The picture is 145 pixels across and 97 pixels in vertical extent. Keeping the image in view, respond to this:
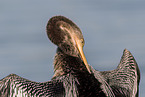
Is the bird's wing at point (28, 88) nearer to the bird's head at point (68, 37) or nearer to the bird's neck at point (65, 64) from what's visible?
the bird's neck at point (65, 64)

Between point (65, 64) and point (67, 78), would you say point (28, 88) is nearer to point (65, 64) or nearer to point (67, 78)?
point (67, 78)

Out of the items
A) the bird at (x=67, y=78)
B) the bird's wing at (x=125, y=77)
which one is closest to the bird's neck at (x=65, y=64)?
the bird at (x=67, y=78)

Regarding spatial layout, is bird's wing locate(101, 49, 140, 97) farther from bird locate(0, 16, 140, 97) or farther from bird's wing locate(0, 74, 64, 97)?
bird's wing locate(0, 74, 64, 97)

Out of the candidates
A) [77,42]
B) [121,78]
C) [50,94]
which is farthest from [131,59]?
[50,94]

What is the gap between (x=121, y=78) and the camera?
1105 centimetres

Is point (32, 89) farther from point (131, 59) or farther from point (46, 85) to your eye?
point (131, 59)

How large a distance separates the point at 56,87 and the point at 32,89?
51cm

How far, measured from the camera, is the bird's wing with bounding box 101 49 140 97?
10.6 meters

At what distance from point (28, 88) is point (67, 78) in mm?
896

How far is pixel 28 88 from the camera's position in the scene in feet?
31.1

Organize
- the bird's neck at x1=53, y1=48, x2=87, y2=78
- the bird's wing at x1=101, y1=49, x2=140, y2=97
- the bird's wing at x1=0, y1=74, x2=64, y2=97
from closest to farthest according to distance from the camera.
→ the bird's wing at x1=0, y1=74, x2=64, y2=97, the bird's neck at x1=53, y1=48, x2=87, y2=78, the bird's wing at x1=101, y1=49, x2=140, y2=97

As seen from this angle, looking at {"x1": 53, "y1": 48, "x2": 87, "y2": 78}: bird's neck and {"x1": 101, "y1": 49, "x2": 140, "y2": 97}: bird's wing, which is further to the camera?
{"x1": 101, "y1": 49, "x2": 140, "y2": 97}: bird's wing

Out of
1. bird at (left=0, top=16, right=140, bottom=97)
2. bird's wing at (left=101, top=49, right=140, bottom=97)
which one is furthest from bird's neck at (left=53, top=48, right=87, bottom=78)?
bird's wing at (left=101, top=49, right=140, bottom=97)

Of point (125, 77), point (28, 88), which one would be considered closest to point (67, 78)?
point (28, 88)
